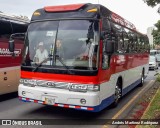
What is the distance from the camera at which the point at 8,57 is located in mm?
10523

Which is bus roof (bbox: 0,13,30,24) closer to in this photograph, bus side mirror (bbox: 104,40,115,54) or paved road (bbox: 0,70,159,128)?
paved road (bbox: 0,70,159,128)

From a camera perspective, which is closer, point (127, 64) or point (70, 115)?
point (70, 115)

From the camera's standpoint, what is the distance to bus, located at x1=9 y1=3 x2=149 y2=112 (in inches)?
288

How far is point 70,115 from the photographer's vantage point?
8406 mm

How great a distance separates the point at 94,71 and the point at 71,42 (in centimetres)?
104

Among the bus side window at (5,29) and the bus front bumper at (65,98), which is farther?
the bus side window at (5,29)

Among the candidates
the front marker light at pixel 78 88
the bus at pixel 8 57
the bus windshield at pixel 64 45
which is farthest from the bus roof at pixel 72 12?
the bus at pixel 8 57

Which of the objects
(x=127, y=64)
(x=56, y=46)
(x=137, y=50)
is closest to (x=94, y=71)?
(x=56, y=46)

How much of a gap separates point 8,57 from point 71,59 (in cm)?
392

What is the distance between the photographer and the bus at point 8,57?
10.3 meters

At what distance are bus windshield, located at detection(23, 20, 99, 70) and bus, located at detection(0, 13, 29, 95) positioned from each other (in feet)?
7.91

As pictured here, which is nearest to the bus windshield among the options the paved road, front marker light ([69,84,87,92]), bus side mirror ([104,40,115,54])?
bus side mirror ([104,40,115,54])

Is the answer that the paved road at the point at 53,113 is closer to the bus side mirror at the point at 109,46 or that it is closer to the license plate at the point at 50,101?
the license plate at the point at 50,101

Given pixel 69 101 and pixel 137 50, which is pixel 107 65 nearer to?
pixel 69 101
